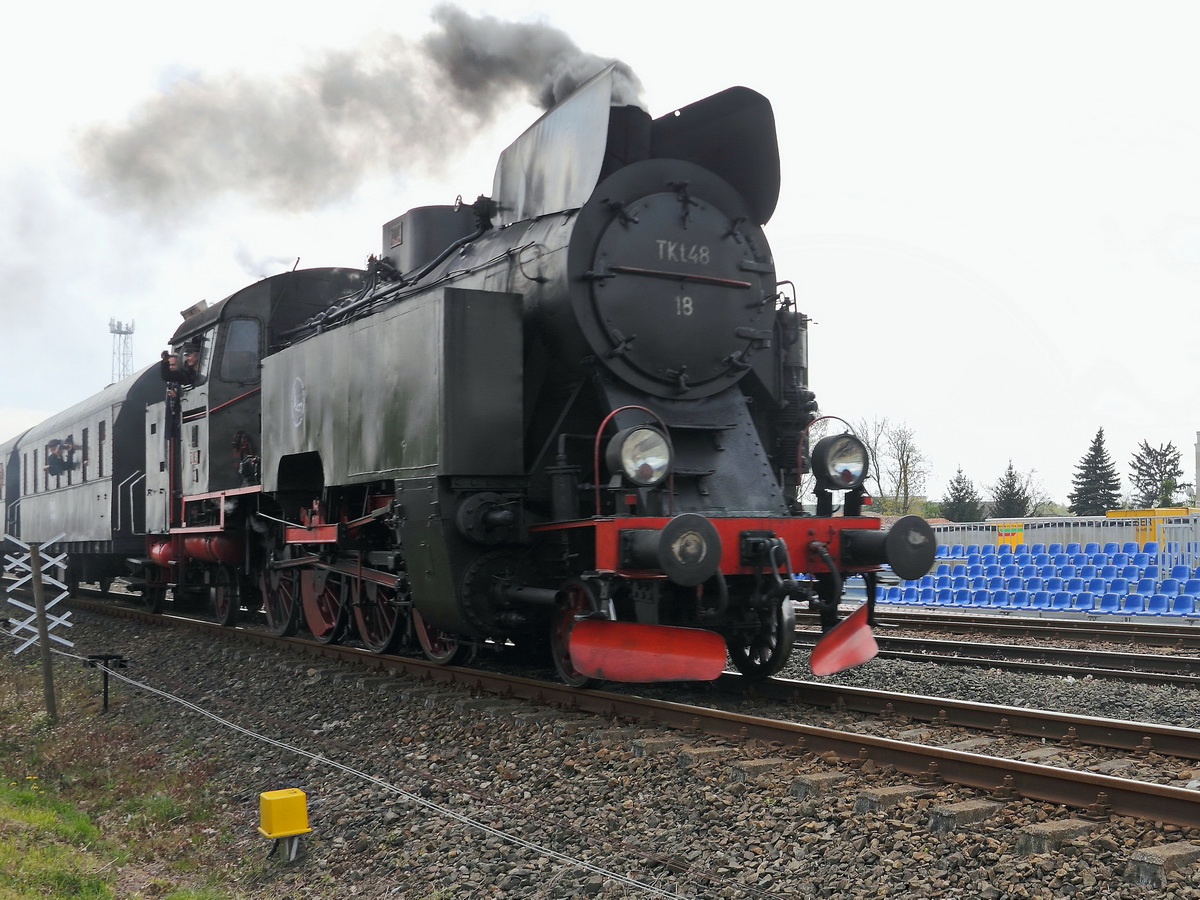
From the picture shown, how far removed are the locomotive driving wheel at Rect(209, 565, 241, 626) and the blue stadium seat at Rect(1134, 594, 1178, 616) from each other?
32.5 ft

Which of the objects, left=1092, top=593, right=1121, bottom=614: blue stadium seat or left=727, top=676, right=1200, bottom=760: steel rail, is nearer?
left=727, top=676, right=1200, bottom=760: steel rail

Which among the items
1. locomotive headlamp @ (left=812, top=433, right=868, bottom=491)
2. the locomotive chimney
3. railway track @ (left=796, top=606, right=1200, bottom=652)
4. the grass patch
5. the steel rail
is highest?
the locomotive chimney

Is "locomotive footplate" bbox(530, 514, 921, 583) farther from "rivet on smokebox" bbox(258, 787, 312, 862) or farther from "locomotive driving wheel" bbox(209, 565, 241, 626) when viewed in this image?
"locomotive driving wheel" bbox(209, 565, 241, 626)

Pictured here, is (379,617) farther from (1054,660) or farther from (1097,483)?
(1097,483)

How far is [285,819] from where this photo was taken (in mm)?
4551

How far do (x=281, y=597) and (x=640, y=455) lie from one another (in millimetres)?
5477

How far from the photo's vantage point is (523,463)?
21.7 feet

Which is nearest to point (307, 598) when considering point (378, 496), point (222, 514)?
point (222, 514)

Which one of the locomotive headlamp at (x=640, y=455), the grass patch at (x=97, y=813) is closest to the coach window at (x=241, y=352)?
the grass patch at (x=97, y=813)

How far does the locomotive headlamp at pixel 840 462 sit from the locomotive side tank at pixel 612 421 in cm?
1

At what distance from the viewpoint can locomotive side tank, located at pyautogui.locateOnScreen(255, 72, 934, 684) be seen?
5836 mm

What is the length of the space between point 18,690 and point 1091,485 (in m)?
44.2

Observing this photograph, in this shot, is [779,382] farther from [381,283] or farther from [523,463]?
[381,283]

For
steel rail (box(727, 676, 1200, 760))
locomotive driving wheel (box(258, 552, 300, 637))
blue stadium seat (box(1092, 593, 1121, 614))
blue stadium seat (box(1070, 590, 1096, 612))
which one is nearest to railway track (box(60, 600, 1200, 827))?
steel rail (box(727, 676, 1200, 760))
